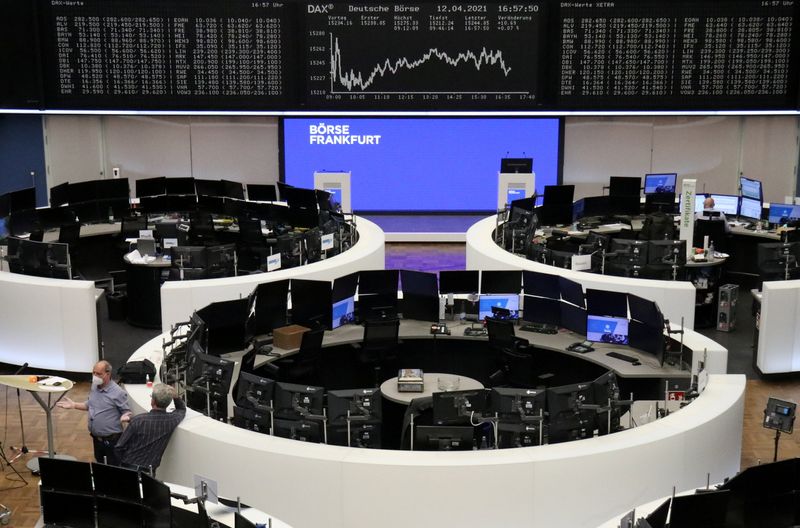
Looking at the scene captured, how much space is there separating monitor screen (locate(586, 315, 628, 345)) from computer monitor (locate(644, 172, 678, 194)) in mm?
6541

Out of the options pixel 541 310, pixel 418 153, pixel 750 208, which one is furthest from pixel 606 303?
pixel 418 153

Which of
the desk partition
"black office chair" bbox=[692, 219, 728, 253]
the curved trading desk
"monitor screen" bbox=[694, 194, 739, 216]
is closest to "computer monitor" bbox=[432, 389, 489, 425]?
the curved trading desk

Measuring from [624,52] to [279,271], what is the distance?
7.34 meters

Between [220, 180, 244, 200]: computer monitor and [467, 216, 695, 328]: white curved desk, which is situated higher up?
[220, 180, 244, 200]: computer monitor

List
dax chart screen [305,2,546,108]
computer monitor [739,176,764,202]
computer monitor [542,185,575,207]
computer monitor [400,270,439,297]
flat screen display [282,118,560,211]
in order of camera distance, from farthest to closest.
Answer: flat screen display [282,118,560,211] < dax chart screen [305,2,546,108] < computer monitor [542,185,575,207] < computer monitor [739,176,764,202] < computer monitor [400,270,439,297]

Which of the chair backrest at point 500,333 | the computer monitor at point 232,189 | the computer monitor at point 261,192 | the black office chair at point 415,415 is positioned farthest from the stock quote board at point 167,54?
the black office chair at point 415,415

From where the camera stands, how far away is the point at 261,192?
1584 cm

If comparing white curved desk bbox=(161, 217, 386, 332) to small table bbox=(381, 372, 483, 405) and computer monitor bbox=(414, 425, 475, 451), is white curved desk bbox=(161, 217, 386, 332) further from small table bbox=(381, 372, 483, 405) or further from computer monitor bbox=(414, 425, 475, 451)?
computer monitor bbox=(414, 425, 475, 451)

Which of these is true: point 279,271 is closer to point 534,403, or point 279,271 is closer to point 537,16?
point 534,403

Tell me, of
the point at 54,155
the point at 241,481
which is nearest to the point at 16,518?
the point at 241,481

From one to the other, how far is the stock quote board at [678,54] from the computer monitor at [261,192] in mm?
4812

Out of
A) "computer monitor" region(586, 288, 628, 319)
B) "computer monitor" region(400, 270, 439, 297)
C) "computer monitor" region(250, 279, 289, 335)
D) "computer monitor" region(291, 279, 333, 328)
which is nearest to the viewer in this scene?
"computer monitor" region(586, 288, 628, 319)

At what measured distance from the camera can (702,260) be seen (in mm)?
13477

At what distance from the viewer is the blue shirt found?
790 centimetres
